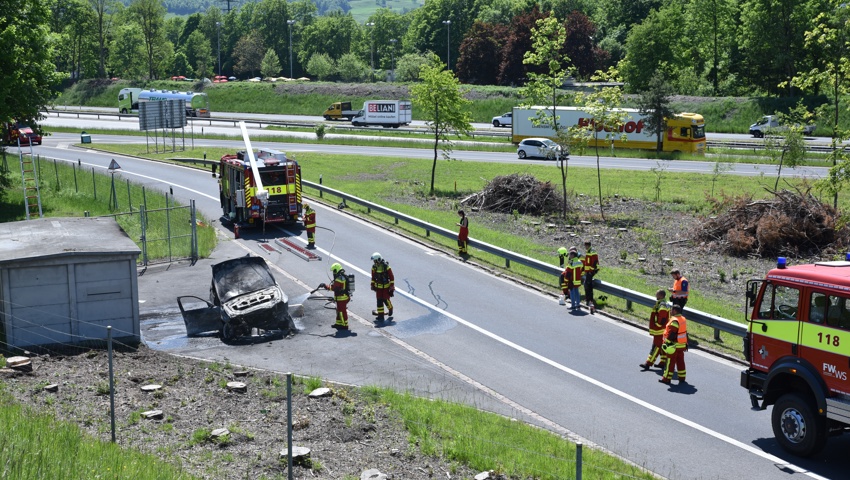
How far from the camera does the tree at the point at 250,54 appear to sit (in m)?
125

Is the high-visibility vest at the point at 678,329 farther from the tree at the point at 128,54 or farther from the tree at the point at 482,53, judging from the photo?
the tree at the point at 128,54

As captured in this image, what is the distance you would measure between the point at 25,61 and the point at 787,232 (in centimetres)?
2866

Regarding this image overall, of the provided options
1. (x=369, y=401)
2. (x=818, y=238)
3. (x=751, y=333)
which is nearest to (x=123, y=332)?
(x=369, y=401)

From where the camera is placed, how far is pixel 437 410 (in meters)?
13.6

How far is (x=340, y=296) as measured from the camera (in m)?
18.9

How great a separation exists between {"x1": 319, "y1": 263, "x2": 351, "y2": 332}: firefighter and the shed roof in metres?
4.28

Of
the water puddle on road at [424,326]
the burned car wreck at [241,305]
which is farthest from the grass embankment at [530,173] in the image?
the burned car wreck at [241,305]

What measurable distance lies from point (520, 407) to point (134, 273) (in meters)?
8.76

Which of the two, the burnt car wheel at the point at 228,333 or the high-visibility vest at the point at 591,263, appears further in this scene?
the high-visibility vest at the point at 591,263

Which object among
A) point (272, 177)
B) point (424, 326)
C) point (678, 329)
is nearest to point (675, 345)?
point (678, 329)

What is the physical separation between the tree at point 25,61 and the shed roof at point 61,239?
12.8 meters

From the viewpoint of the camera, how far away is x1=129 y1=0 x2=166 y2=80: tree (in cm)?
10699

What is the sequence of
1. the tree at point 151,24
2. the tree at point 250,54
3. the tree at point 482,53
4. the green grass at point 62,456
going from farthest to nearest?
the tree at point 250,54 < the tree at point 151,24 < the tree at point 482,53 < the green grass at point 62,456

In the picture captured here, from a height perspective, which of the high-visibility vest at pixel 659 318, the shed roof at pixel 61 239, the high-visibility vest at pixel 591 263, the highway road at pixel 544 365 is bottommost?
the highway road at pixel 544 365
